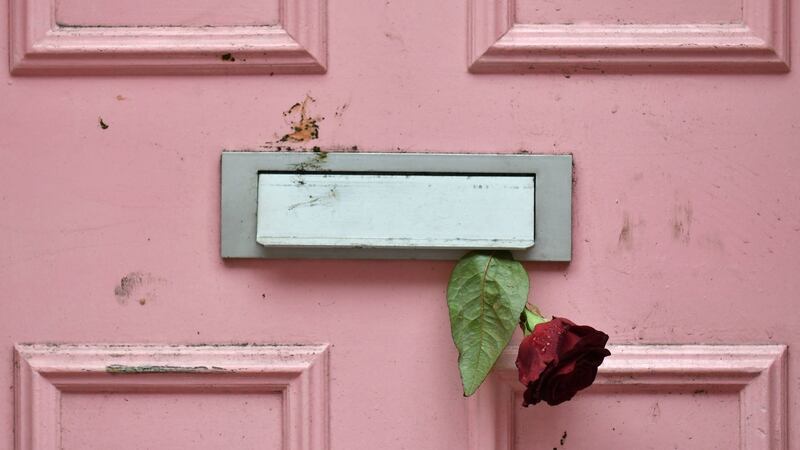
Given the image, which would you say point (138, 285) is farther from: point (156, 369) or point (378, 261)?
point (378, 261)

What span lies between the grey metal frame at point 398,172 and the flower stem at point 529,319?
39mm

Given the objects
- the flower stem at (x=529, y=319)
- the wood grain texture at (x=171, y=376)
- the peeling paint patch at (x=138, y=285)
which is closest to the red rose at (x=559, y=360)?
the flower stem at (x=529, y=319)

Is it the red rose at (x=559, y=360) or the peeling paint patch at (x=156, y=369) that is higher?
the red rose at (x=559, y=360)

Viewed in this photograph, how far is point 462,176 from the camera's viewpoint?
0.48 m

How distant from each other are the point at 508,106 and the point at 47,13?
0.33 m

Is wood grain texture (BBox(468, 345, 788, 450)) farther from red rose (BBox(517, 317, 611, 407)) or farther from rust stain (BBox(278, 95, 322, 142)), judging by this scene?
rust stain (BBox(278, 95, 322, 142))

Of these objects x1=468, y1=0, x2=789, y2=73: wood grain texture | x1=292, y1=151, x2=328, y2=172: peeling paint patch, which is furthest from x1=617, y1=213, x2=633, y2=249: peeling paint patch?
x1=292, y1=151, x2=328, y2=172: peeling paint patch

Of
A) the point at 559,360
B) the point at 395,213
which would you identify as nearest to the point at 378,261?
the point at 395,213

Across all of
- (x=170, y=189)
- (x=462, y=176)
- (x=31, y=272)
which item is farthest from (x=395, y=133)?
(x=31, y=272)

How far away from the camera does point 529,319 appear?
17.8 inches

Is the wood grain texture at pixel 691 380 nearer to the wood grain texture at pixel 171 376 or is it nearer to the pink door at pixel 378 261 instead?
the pink door at pixel 378 261

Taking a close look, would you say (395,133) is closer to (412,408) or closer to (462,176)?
(462,176)

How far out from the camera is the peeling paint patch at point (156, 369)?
0.49 meters

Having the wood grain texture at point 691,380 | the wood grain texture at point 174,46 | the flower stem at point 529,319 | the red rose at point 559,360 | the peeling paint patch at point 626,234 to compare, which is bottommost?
the wood grain texture at point 691,380
